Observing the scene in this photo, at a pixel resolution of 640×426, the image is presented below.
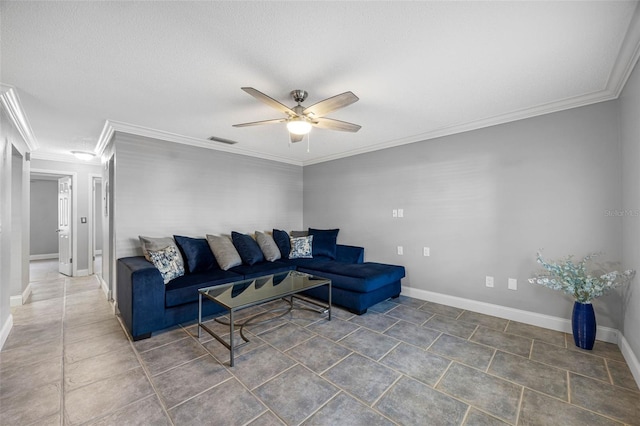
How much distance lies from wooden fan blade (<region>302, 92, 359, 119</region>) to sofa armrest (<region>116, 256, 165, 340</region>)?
88.1 inches

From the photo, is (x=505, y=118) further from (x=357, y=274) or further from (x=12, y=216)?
(x=12, y=216)

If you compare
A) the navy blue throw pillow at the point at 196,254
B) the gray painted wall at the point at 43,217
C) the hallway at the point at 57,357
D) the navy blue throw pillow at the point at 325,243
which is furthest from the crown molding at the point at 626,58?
the gray painted wall at the point at 43,217

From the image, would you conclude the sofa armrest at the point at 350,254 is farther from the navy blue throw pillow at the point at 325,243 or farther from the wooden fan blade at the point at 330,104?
the wooden fan blade at the point at 330,104

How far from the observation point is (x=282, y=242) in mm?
4598

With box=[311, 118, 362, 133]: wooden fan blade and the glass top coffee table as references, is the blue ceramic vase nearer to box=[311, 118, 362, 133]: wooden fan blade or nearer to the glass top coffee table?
the glass top coffee table

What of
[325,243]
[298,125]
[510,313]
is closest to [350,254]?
[325,243]

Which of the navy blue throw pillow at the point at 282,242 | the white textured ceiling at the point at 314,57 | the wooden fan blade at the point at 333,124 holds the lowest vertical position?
the navy blue throw pillow at the point at 282,242

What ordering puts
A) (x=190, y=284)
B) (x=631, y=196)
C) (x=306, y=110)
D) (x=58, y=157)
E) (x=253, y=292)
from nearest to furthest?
(x=631, y=196) → (x=306, y=110) → (x=253, y=292) → (x=190, y=284) → (x=58, y=157)

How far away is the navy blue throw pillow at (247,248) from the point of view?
3.96 m

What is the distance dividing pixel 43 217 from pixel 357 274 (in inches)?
359

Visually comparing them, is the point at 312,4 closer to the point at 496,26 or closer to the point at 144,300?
the point at 496,26

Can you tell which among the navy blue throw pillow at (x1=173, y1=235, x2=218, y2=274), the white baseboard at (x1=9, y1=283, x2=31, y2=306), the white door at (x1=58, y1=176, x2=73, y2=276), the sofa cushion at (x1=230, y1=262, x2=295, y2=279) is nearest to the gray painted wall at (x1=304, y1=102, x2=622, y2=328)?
the sofa cushion at (x1=230, y1=262, x2=295, y2=279)

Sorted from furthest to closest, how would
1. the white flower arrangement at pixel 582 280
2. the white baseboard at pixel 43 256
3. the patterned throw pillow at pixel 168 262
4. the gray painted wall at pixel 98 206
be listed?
the white baseboard at pixel 43 256, the gray painted wall at pixel 98 206, the patterned throw pillow at pixel 168 262, the white flower arrangement at pixel 582 280

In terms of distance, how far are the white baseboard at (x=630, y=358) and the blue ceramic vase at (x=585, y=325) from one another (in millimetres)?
184
